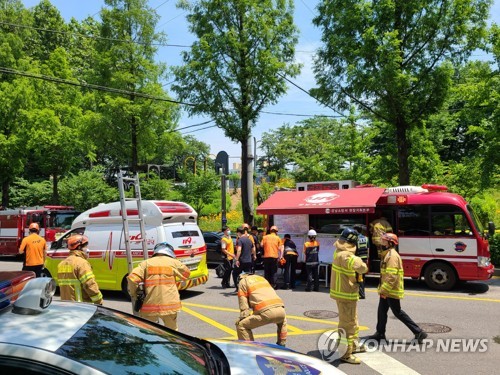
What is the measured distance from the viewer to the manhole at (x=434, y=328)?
26.1 ft

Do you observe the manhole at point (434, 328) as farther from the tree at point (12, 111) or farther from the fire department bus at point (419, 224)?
the tree at point (12, 111)

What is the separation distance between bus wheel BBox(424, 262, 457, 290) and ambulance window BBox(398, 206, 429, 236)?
2.93 feet

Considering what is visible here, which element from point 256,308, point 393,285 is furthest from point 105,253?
point 393,285

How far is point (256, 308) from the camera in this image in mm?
5465

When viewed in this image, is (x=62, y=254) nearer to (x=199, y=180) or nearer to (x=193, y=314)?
(x=193, y=314)

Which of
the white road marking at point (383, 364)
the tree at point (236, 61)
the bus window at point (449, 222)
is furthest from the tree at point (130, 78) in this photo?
the white road marking at point (383, 364)

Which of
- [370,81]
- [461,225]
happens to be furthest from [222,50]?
[461,225]

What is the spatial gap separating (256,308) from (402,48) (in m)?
12.2

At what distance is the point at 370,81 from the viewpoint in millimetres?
14422

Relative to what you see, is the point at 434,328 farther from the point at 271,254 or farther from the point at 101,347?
the point at 101,347

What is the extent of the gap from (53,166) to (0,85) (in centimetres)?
530

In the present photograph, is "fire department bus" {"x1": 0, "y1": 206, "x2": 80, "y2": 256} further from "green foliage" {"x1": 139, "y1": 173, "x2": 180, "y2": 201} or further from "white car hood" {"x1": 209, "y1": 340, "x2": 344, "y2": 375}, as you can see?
"white car hood" {"x1": 209, "y1": 340, "x2": 344, "y2": 375}

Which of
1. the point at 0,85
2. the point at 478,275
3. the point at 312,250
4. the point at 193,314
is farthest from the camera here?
the point at 0,85

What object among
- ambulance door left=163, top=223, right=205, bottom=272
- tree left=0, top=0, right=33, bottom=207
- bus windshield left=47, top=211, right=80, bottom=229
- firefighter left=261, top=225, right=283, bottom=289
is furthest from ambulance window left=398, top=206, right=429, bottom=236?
tree left=0, top=0, right=33, bottom=207
